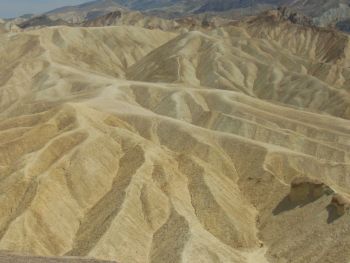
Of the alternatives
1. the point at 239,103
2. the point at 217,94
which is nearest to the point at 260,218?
the point at 239,103

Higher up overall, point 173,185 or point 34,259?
point 34,259

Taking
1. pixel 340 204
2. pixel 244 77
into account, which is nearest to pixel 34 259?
pixel 340 204

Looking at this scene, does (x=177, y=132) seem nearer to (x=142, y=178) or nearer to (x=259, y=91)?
(x=142, y=178)

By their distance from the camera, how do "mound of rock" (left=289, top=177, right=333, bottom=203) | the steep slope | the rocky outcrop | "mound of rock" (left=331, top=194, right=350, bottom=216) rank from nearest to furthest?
the rocky outcrop → "mound of rock" (left=331, top=194, right=350, bottom=216) → "mound of rock" (left=289, top=177, right=333, bottom=203) → the steep slope

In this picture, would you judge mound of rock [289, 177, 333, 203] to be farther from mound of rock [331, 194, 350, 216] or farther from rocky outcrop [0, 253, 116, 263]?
rocky outcrop [0, 253, 116, 263]

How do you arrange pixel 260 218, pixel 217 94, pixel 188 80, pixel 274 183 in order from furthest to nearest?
pixel 188 80 → pixel 217 94 → pixel 274 183 → pixel 260 218

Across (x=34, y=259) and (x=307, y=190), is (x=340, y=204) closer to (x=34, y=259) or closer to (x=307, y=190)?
(x=307, y=190)

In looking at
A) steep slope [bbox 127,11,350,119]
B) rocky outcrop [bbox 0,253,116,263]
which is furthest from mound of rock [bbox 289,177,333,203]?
steep slope [bbox 127,11,350,119]

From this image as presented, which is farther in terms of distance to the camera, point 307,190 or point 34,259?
point 307,190

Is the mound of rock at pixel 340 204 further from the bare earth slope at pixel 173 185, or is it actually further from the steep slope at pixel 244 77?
the steep slope at pixel 244 77
